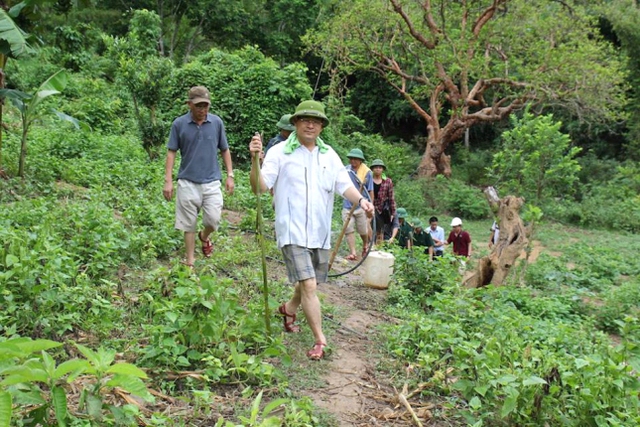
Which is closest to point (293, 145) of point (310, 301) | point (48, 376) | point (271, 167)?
point (271, 167)

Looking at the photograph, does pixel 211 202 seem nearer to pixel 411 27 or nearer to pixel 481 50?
pixel 411 27

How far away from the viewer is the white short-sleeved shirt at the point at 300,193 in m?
4.73

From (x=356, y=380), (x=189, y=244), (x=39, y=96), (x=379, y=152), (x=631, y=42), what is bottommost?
(x=356, y=380)

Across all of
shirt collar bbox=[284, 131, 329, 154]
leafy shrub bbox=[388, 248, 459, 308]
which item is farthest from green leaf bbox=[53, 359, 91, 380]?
leafy shrub bbox=[388, 248, 459, 308]

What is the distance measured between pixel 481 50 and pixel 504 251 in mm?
14907

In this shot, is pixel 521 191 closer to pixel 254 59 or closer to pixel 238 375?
pixel 254 59

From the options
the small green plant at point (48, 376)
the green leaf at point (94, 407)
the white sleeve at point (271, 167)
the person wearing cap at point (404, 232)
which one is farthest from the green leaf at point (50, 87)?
the green leaf at point (94, 407)

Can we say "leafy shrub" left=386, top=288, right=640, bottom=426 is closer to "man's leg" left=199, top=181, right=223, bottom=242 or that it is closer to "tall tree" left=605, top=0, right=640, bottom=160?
"man's leg" left=199, top=181, right=223, bottom=242

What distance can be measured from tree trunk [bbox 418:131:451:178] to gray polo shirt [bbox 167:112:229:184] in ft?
57.5

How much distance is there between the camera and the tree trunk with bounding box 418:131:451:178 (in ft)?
76.2

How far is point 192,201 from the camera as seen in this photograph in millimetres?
6328

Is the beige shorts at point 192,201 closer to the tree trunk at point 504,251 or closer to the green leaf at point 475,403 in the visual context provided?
the green leaf at point 475,403

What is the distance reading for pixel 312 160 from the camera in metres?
4.84

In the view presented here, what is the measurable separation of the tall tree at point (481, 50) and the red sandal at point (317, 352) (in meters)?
17.1
